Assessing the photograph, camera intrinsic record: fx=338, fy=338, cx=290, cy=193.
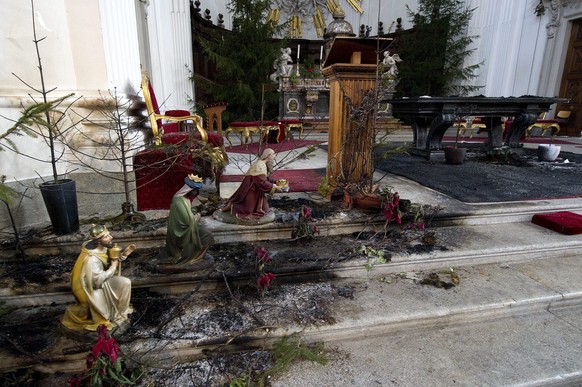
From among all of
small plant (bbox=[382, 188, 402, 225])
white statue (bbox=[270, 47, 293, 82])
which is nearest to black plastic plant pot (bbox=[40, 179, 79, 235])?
small plant (bbox=[382, 188, 402, 225])

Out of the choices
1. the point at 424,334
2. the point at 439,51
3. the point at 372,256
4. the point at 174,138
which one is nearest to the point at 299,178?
the point at 174,138

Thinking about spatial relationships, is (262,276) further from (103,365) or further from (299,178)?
(299,178)

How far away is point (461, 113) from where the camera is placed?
5.55 meters

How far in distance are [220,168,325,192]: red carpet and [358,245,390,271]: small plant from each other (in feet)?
4.67

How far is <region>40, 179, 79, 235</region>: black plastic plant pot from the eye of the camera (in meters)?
2.45

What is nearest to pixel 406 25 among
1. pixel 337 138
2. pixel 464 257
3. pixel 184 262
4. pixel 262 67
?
pixel 262 67

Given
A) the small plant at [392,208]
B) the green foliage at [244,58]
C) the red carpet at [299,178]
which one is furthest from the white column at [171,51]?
the small plant at [392,208]

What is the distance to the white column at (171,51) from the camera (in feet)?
24.1

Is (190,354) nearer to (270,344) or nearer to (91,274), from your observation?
(270,344)

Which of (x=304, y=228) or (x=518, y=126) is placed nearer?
(x=304, y=228)

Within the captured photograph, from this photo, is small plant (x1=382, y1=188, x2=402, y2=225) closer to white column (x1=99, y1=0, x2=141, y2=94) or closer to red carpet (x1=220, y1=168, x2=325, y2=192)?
red carpet (x1=220, y1=168, x2=325, y2=192)

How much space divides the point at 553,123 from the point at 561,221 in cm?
768

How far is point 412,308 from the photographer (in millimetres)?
2037

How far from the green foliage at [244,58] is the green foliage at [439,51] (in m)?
4.50
